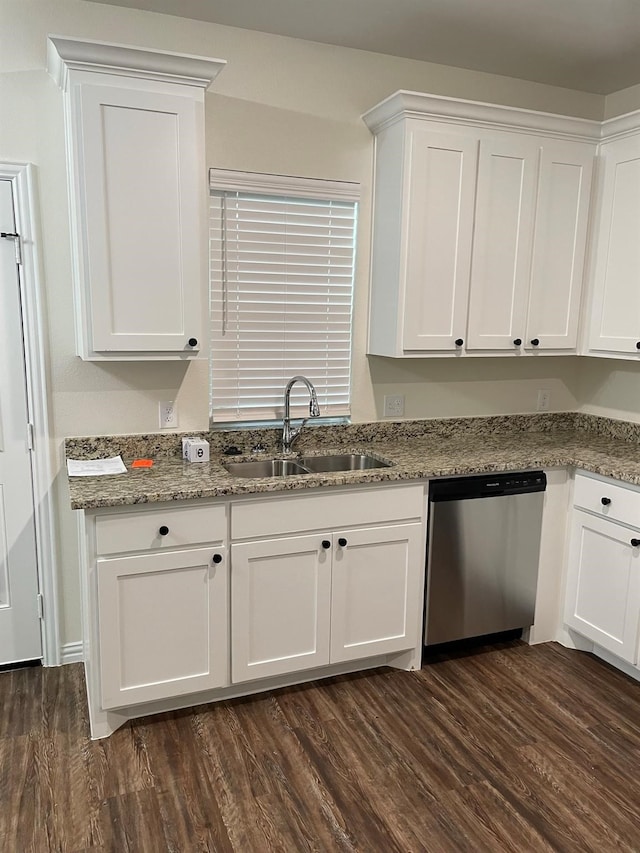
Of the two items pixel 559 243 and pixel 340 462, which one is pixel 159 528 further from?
pixel 559 243

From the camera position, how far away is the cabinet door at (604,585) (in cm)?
279

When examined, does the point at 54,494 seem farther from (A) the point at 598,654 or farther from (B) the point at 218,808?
(A) the point at 598,654

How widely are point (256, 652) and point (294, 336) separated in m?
1.41

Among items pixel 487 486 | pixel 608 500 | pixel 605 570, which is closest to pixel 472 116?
pixel 487 486

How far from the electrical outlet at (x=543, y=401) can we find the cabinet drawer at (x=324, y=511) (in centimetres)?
127

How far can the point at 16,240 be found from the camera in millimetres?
2607

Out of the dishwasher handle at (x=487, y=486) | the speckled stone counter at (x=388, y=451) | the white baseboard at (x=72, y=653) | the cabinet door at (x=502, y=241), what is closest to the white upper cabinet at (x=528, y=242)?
the cabinet door at (x=502, y=241)

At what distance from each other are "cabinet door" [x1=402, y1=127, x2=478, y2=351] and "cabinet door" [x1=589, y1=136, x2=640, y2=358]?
0.73 metres

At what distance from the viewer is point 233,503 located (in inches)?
98.1

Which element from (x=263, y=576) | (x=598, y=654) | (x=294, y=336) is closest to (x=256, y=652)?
(x=263, y=576)

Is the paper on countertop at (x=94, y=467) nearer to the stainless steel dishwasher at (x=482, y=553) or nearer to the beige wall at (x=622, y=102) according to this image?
the stainless steel dishwasher at (x=482, y=553)

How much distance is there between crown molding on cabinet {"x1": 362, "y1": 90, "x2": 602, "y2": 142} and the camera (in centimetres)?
279

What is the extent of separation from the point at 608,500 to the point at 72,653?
2461 mm

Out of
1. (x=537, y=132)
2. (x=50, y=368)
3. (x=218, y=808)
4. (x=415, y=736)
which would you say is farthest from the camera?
(x=537, y=132)
